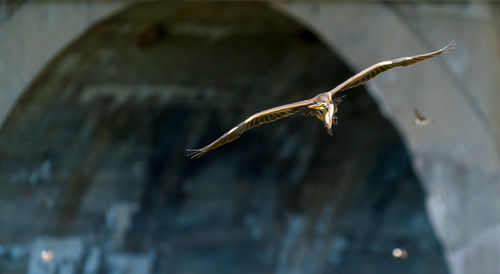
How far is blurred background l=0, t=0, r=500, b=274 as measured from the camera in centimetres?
1123

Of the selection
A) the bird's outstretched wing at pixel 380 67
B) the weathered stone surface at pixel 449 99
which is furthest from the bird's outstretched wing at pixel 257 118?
the weathered stone surface at pixel 449 99

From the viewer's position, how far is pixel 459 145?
438 inches

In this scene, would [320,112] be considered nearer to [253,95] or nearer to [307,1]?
[307,1]

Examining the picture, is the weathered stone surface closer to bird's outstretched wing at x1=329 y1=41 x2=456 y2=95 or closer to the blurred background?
the blurred background

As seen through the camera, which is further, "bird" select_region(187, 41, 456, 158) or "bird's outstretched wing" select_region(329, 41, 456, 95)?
"bird's outstretched wing" select_region(329, 41, 456, 95)

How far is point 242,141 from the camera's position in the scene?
52.0ft

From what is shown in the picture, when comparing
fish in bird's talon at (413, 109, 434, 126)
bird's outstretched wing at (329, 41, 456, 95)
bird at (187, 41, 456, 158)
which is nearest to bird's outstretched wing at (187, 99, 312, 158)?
bird at (187, 41, 456, 158)

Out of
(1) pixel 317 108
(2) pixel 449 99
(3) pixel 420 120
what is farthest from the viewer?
(2) pixel 449 99

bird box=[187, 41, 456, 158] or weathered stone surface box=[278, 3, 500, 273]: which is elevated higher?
weathered stone surface box=[278, 3, 500, 273]

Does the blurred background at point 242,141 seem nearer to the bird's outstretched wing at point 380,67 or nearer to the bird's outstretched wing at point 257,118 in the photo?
the bird's outstretched wing at point 380,67

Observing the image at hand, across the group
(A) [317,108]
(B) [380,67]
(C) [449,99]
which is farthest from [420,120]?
(A) [317,108]

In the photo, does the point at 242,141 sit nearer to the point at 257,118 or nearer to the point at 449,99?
the point at 449,99

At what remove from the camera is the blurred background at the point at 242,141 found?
11.2 metres

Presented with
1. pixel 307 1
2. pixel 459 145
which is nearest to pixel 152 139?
pixel 307 1
